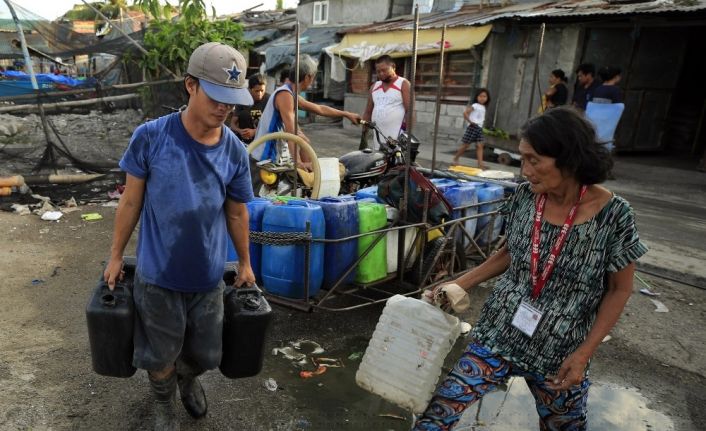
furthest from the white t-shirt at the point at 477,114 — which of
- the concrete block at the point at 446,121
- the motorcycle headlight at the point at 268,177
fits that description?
the motorcycle headlight at the point at 268,177

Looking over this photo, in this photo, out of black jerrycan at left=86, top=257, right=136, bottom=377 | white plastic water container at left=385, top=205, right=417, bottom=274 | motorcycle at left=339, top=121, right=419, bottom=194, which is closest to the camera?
black jerrycan at left=86, top=257, right=136, bottom=377

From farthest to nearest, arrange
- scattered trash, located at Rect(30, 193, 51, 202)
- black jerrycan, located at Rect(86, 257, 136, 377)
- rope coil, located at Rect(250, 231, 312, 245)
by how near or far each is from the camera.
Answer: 1. scattered trash, located at Rect(30, 193, 51, 202)
2. rope coil, located at Rect(250, 231, 312, 245)
3. black jerrycan, located at Rect(86, 257, 136, 377)

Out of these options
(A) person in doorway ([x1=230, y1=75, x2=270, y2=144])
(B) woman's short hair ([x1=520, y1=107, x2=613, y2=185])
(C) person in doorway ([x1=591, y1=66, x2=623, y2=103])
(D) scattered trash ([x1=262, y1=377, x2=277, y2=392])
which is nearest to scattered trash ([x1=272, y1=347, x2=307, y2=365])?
(D) scattered trash ([x1=262, y1=377, x2=277, y2=392])

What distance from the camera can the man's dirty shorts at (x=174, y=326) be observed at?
228 centimetres

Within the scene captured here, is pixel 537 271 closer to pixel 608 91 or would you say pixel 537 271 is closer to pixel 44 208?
pixel 44 208

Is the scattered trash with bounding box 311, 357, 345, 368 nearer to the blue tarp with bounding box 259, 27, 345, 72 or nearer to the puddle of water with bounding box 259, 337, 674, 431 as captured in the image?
the puddle of water with bounding box 259, 337, 674, 431

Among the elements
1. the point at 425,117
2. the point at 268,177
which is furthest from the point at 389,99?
the point at 425,117

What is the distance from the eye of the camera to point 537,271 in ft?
6.60

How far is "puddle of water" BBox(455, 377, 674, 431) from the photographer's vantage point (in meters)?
3.05

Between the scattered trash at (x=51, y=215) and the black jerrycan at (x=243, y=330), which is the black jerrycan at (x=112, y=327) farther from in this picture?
the scattered trash at (x=51, y=215)

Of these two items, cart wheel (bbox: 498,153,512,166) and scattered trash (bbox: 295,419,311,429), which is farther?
cart wheel (bbox: 498,153,512,166)

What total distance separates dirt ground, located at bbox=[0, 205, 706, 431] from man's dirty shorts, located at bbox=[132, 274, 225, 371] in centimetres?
63

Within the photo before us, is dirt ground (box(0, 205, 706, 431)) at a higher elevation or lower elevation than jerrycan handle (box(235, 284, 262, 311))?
lower

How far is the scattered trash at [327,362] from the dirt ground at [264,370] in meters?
0.07
